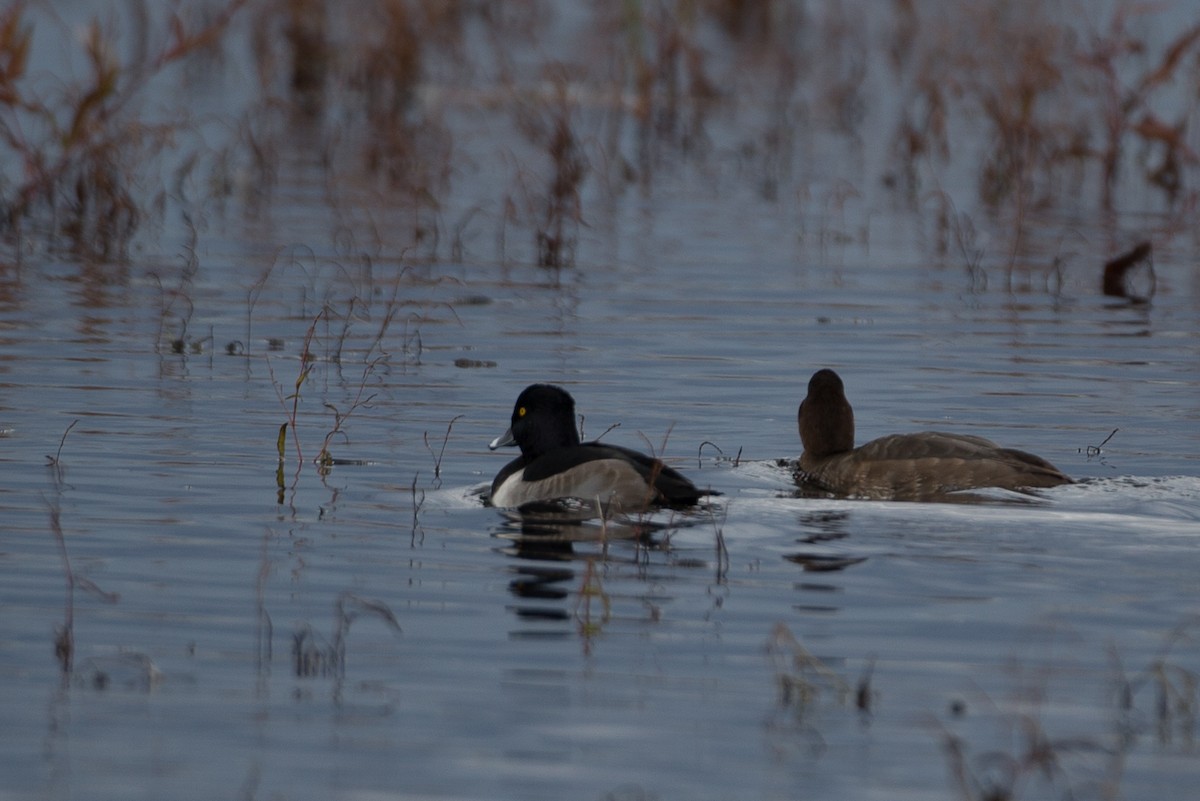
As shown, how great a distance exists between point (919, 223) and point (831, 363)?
324 inches

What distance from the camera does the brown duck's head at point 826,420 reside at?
478 inches

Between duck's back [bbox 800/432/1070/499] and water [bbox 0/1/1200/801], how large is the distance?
0.78 ft

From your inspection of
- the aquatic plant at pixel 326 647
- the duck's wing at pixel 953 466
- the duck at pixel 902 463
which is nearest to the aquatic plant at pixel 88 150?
the duck at pixel 902 463

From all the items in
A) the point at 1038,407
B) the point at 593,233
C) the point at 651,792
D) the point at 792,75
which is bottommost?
the point at 651,792

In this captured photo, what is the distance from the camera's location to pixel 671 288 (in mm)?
18938

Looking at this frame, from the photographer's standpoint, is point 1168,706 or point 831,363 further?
point 831,363

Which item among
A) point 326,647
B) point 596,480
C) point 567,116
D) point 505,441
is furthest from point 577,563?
point 567,116

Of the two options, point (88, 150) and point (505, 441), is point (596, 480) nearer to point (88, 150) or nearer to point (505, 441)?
point (505, 441)

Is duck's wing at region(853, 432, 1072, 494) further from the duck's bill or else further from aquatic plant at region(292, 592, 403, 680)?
aquatic plant at region(292, 592, 403, 680)

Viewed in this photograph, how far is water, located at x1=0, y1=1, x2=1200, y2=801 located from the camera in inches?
263

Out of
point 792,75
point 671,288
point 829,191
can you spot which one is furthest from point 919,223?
point 792,75

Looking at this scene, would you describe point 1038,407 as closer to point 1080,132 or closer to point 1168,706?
point 1168,706

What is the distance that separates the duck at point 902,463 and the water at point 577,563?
25 centimetres

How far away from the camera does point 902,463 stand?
11320 millimetres
